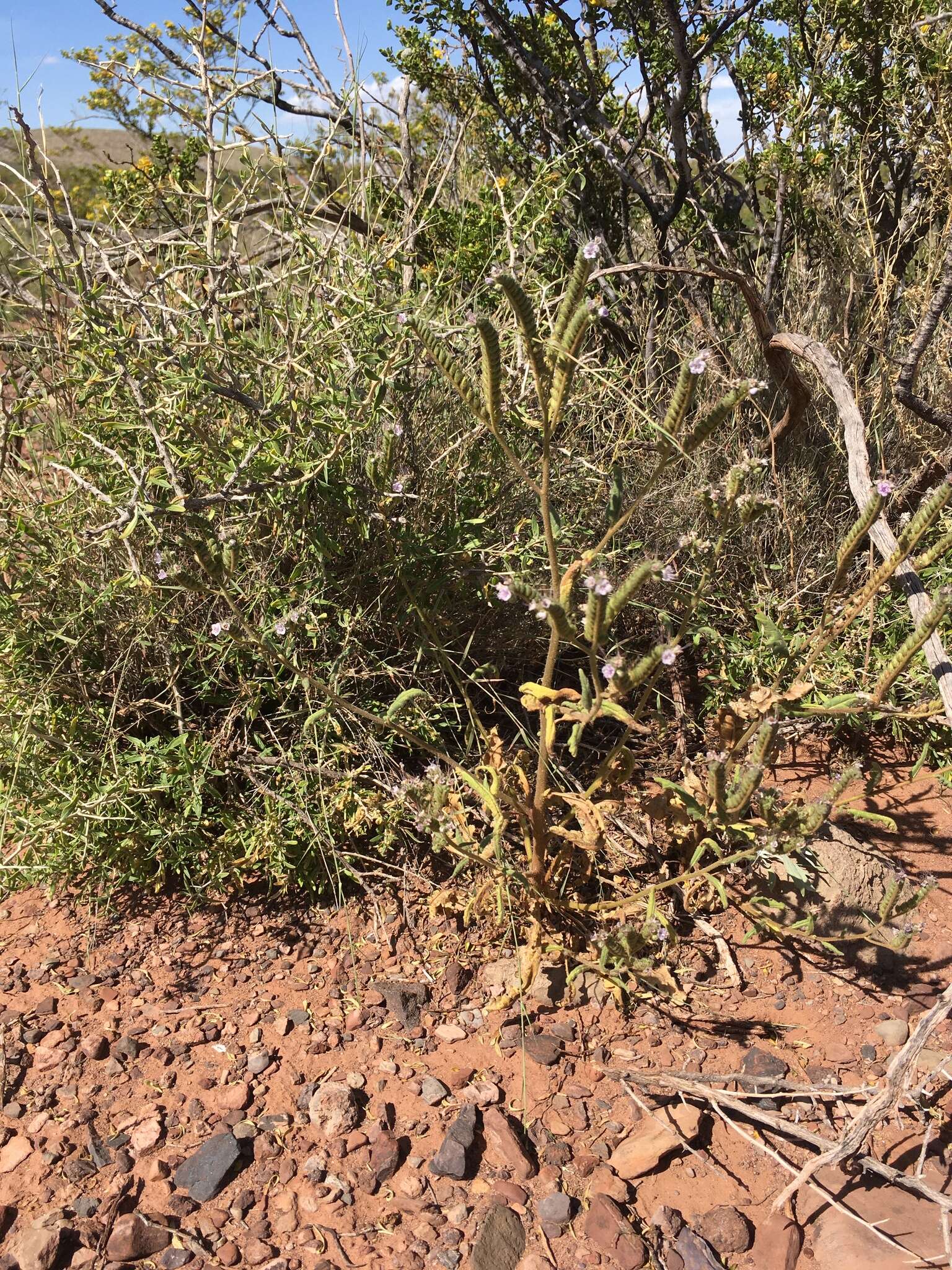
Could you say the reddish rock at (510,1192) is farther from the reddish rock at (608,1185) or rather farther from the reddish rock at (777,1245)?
the reddish rock at (777,1245)

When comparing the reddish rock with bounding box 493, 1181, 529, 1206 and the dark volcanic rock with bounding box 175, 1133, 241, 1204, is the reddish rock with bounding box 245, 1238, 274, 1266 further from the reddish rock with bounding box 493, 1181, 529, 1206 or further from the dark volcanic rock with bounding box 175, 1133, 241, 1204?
the reddish rock with bounding box 493, 1181, 529, 1206

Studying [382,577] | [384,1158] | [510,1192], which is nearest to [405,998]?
[384,1158]

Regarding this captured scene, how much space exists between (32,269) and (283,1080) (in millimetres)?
1806

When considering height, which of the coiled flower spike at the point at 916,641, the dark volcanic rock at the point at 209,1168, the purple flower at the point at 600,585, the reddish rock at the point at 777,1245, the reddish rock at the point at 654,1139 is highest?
the purple flower at the point at 600,585

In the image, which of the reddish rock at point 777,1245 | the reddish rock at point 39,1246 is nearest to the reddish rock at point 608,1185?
the reddish rock at point 777,1245

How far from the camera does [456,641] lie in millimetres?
2516

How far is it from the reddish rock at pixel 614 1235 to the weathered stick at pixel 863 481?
1.10 metres

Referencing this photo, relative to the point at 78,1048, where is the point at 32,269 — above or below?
above

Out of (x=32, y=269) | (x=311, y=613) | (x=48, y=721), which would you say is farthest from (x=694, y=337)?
(x=48, y=721)

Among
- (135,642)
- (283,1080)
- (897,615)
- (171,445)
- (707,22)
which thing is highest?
(707,22)

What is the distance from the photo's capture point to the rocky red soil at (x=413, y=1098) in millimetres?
1651

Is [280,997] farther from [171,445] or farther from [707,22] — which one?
[707,22]

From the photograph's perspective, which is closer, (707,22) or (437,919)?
(437,919)

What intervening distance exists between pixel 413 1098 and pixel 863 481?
5.43ft
